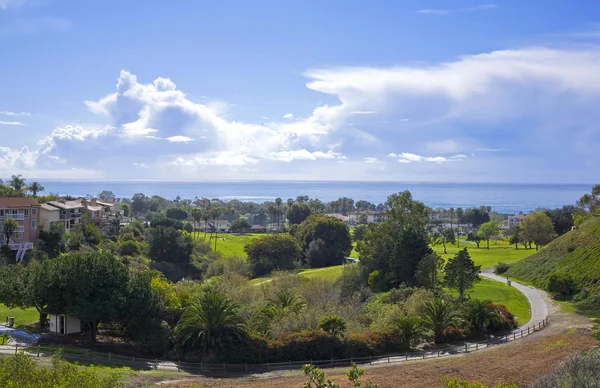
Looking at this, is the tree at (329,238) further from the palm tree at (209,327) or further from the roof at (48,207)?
the palm tree at (209,327)

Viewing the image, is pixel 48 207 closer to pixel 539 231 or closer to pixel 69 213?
pixel 69 213

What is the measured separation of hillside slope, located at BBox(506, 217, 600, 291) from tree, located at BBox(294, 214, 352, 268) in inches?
1221

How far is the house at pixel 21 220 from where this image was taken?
62.3 metres

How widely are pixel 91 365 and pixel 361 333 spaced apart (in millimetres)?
16397

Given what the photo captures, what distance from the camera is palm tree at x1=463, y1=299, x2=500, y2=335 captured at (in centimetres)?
3731

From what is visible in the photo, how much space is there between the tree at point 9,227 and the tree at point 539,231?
240 feet

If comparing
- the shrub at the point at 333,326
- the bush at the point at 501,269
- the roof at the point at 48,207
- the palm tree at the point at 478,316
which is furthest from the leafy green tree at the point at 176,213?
the shrub at the point at 333,326

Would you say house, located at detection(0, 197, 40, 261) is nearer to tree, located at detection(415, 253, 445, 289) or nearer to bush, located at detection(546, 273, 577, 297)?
tree, located at detection(415, 253, 445, 289)

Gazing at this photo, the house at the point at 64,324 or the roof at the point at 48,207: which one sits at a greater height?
the roof at the point at 48,207

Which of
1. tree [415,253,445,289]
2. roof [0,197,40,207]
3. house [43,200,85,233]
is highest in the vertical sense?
roof [0,197,40,207]

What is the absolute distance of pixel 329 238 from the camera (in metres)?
90.2

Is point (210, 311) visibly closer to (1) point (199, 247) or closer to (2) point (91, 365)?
(2) point (91, 365)

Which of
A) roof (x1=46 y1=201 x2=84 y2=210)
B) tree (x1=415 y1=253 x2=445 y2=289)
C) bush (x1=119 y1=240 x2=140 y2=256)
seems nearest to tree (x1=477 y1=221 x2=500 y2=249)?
tree (x1=415 y1=253 x2=445 y2=289)

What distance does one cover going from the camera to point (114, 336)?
33.7 metres
